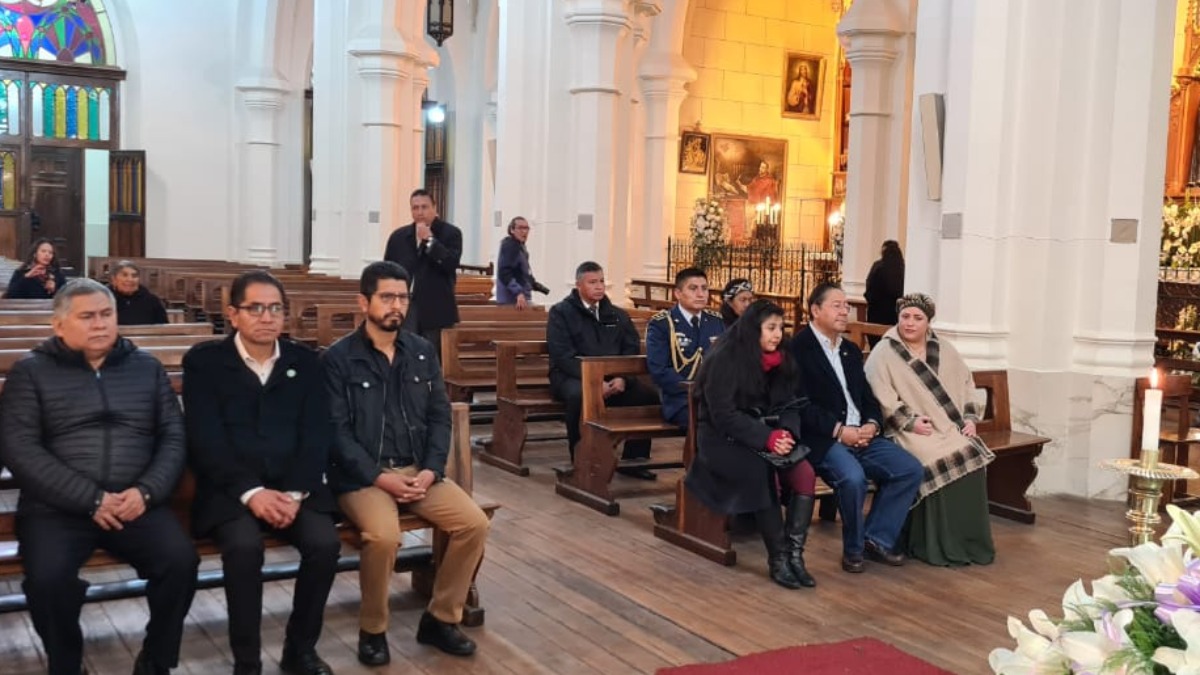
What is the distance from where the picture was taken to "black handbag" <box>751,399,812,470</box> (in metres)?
5.39

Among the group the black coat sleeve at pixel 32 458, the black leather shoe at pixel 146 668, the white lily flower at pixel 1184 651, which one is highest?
the white lily flower at pixel 1184 651

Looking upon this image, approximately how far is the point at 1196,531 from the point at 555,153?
36.5ft

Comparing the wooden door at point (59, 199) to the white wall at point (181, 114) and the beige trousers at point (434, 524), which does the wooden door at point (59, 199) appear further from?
the beige trousers at point (434, 524)

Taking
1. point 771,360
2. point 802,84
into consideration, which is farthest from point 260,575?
point 802,84

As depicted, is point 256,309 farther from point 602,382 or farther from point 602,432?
point 602,382

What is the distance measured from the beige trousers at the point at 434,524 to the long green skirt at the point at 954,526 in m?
2.50

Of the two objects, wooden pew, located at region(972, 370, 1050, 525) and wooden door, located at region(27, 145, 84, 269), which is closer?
wooden pew, located at region(972, 370, 1050, 525)

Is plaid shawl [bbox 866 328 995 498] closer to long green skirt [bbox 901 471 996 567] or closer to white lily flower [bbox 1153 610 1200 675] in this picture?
long green skirt [bbox 901 471 996 567]

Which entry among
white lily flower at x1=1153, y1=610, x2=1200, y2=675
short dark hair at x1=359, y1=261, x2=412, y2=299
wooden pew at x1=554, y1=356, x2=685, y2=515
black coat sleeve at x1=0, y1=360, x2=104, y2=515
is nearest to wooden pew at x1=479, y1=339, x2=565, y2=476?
wooden pew at x1=554, y1=356, x2=685, y2=515

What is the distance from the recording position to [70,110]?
2222 cm

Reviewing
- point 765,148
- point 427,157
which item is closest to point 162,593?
point 765,148

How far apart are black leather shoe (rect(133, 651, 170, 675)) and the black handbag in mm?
2706

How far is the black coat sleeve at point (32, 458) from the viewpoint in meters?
3.77

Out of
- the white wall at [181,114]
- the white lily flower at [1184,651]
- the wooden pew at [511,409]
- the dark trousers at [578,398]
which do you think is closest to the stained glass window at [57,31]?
the white wall at [181,114]
